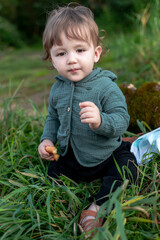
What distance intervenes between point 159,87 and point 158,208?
3.91ft

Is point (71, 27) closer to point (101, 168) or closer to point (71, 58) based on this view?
point (71, 58)

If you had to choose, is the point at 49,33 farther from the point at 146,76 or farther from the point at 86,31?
the point at 146,76

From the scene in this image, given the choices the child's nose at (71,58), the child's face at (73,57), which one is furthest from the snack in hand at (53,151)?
the child's nose at (71,58)

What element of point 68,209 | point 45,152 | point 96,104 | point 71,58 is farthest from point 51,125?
point 68,209

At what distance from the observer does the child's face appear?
1.53 meters

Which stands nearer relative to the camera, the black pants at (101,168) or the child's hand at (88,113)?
the child's hand at (88,113)

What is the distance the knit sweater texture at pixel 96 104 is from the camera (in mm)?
1581

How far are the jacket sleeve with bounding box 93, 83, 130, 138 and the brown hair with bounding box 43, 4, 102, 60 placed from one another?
1.08ft

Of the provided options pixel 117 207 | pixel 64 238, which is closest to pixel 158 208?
pixel 117 207

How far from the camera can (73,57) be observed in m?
1.52

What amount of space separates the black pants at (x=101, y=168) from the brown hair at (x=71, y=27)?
0.70m

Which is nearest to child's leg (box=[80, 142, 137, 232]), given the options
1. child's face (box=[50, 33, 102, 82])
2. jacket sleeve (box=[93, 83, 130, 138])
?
jacket sleeve (box=[93, 83, 130, 138])

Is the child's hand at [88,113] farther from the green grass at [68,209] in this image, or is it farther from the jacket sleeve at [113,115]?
the green grass at [68,209]

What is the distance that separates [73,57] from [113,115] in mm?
396
